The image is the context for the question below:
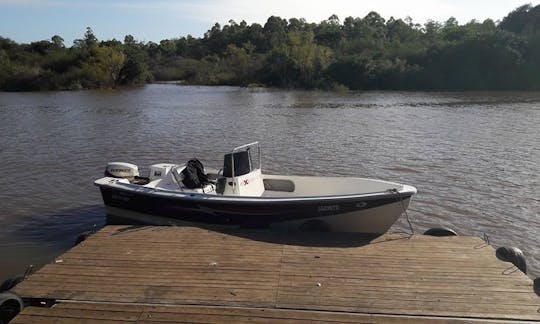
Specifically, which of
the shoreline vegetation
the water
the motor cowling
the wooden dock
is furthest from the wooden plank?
the shoreline vegetation

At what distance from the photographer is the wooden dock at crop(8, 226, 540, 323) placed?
233 inches

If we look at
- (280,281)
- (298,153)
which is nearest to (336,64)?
(298,153)

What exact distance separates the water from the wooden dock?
2.30 meters

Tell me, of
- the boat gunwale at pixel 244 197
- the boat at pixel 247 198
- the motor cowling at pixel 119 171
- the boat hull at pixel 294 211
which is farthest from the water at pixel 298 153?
the boat hull at pixel 294 211

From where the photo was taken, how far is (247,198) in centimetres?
→ 940

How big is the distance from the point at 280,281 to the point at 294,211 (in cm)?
257

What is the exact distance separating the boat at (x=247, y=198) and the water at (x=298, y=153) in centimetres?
152

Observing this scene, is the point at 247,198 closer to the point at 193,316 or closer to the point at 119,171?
the point at 119,171

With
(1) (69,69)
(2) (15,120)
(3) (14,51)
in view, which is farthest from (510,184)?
(3) (14,51)

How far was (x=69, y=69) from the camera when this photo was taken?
60.9 meters

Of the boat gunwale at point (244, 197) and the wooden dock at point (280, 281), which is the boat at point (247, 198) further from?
the wooden dock at point (280, 281)

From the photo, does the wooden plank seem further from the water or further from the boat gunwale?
the water

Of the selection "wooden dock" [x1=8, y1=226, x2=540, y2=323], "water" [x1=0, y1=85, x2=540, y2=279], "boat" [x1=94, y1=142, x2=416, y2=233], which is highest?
"boat" [x1=94, y1=142, x2=416, y2=233]

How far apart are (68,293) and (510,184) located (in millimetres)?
12326
